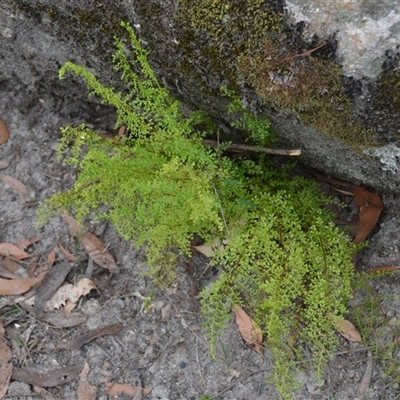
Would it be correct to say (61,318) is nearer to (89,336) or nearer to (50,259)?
(89,336)

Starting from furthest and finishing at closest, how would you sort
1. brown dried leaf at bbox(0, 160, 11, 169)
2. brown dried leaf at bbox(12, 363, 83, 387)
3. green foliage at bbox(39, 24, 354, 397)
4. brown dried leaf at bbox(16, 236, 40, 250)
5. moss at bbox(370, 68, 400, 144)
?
brown dried leaf at bbox(0, 160, 11, 169) < brown dried leaf at bbox(16, 236, 40, 250) < brown dried leaf at bbox(12, 363, 83, 387) < green foliage at bbox(39, 24, 354, 397) < moss at bbox(370, 68, 400, 144)

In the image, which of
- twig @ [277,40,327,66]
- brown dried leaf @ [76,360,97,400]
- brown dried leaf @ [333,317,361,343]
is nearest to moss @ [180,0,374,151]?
twig @ [277,40,327,66]

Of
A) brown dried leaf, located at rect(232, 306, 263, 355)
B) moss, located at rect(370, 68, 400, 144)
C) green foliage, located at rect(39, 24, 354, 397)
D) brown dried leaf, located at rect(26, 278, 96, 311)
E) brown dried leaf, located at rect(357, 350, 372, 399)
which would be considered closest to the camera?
moss, located at rect(370, 68, 400, 144)

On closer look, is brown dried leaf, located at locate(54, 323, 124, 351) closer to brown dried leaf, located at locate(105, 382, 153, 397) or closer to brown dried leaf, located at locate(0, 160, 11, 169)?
brown dried leaf, located at locate(105, 382, 153, 397)

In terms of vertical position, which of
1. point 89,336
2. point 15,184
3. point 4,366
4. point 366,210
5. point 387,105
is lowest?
point 4,366

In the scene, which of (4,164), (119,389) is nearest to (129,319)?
(119,389)

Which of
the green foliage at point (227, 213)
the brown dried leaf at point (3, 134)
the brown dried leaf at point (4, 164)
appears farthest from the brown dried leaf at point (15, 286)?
the brown dried leaf at point (3, 134)
